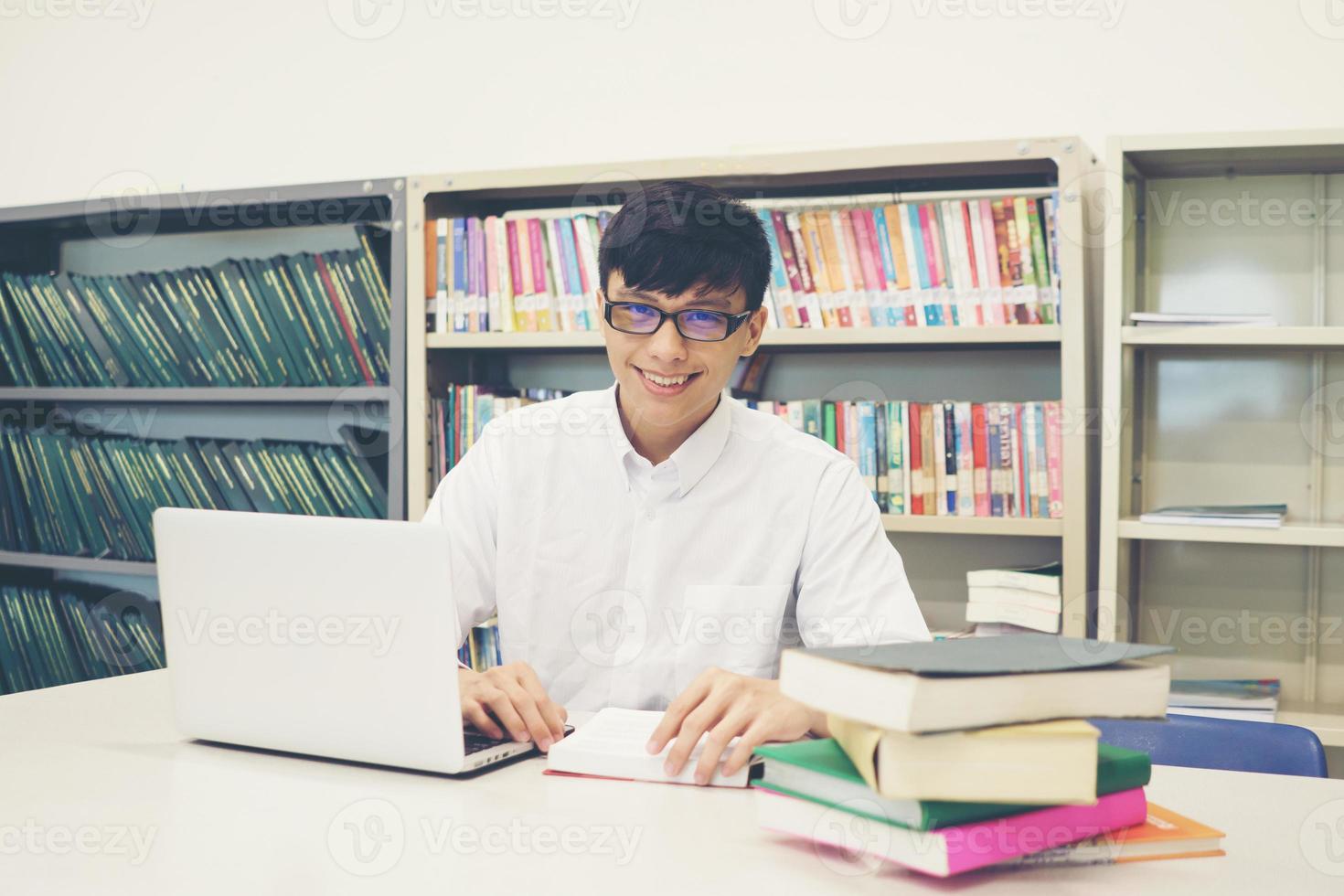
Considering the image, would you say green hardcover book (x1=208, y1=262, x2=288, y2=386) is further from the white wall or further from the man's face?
the man's face

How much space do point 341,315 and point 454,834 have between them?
1826 millimetres

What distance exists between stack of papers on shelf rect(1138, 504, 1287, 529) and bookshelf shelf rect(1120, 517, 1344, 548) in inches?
0.4

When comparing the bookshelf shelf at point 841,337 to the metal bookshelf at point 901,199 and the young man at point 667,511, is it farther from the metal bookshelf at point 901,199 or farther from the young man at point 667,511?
the young man at point 667,511

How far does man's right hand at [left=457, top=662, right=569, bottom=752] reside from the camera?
45.3 inches

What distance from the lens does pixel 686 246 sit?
1.47 metres

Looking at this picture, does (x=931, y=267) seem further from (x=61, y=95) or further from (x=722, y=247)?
(x=61, y=95)

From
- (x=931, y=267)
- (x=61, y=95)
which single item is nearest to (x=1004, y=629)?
(x=931, y=267)

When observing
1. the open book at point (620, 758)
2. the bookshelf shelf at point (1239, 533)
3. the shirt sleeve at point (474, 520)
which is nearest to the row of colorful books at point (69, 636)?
the shirt sleeve at point (474, 520)

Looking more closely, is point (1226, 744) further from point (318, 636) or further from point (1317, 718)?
point (318, 636)

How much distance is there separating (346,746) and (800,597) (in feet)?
2.21

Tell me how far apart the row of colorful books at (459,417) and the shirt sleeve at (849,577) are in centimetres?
100

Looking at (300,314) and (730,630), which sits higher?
(300,314)

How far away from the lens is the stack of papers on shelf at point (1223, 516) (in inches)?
77.2

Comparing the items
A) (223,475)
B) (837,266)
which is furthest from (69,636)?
(837,266)
